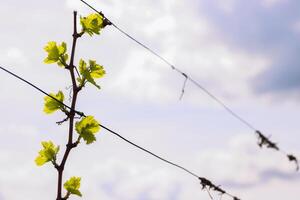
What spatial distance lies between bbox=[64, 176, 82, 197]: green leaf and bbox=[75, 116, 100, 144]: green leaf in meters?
0.36

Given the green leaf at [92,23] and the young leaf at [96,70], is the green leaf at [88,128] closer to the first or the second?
the young leaf at [96,70]

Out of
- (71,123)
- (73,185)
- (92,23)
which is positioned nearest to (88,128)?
(71,123)

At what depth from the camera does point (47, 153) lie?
4.40 m

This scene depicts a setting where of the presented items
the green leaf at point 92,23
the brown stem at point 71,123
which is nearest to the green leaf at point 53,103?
the brown stem at point 71,123

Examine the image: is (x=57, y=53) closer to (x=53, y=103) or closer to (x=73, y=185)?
(x=53, y=103)

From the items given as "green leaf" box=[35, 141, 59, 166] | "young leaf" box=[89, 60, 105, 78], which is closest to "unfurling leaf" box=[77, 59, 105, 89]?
"young leaf" box=[89, 60, 105, 78]

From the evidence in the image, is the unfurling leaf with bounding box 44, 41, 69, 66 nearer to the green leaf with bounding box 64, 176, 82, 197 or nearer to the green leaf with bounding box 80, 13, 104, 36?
the green leaf with bounding box 80, 13, 104, 36

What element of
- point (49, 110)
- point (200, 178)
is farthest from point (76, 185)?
point (200, 178)

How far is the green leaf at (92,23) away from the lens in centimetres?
486

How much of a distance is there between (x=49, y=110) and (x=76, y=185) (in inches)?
32.9

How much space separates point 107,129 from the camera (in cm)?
442

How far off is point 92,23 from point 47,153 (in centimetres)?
135

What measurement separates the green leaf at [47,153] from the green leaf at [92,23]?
3.70ft

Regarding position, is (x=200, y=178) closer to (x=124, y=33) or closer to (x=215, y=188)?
(x=215, y=188)
